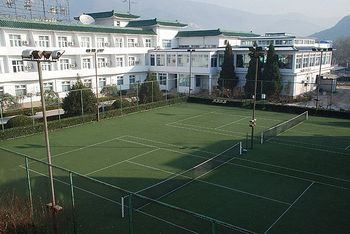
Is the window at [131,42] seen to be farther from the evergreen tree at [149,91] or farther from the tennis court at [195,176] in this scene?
the tennis court at [195,176]

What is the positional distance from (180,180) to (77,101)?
17.6m

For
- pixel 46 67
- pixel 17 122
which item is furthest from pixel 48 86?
pixel 17 122

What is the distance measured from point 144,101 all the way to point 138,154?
17.2 metres

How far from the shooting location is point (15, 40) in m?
42.7

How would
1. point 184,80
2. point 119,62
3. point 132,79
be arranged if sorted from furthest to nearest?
point 132,79, point 119,62, point 184,80

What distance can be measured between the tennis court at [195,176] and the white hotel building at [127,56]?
1781 cm

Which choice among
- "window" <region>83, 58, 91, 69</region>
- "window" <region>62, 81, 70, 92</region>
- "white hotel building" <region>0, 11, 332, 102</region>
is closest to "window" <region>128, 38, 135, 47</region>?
"white hotel building" <region>0, 11, 332, 102</region>

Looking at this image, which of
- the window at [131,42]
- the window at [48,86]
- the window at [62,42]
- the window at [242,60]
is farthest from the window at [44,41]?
the window at [242,60]

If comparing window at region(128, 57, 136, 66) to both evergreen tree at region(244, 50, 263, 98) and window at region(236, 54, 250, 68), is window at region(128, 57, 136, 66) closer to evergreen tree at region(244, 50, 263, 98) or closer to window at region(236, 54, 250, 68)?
window at region(236, 54, 250, 68)

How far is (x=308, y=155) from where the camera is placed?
2155 cm

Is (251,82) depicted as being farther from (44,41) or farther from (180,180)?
(180,180)

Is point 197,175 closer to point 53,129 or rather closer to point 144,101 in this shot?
point 53,129

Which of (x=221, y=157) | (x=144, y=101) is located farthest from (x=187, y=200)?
(x=144, y=101)

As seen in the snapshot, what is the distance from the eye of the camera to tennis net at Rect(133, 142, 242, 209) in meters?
15.1
